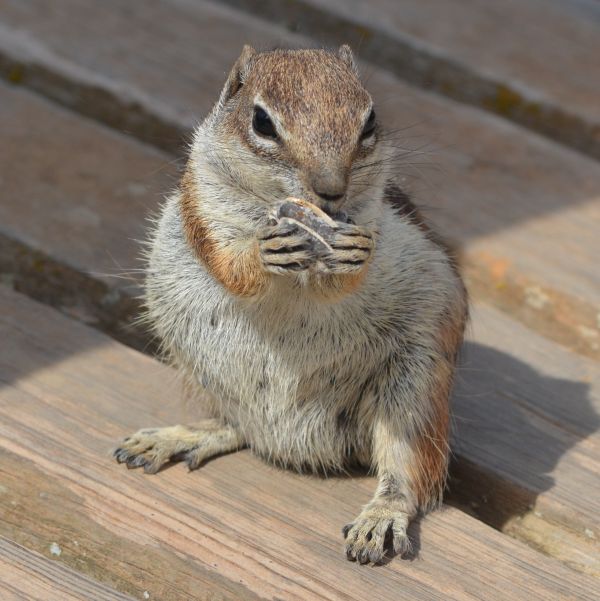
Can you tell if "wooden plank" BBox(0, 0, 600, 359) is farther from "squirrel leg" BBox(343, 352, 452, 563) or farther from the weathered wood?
"squirrel leg" BBox(343, 352, 452, 563)

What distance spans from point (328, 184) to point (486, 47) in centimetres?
223

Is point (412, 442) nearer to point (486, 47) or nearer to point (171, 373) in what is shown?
point (171, 373)

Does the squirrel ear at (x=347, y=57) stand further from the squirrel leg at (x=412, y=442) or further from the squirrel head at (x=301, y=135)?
the squirrel leg at (x=412, y=442)

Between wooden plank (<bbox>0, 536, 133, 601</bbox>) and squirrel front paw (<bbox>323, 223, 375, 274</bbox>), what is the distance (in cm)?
72

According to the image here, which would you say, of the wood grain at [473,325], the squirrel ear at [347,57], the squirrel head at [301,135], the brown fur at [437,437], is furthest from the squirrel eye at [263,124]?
the wood grain at [473,325]

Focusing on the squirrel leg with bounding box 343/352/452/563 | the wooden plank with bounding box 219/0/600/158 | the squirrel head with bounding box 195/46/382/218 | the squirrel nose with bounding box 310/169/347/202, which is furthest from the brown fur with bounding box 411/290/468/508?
the wooden plank with bounding box 219/0/600/158

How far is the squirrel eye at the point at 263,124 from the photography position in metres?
2.38

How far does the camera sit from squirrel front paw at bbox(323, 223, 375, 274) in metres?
2.27

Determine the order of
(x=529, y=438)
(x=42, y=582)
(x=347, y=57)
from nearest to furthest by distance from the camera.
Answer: (x=42, y=582)
(x=347, y=57)
(x=529, y=438)

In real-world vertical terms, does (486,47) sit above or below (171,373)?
above

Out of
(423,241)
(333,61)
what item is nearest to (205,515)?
(423,241)

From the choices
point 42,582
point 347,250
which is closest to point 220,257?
point 347,250

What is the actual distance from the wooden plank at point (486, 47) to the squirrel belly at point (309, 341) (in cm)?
148

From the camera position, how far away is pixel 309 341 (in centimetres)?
255
